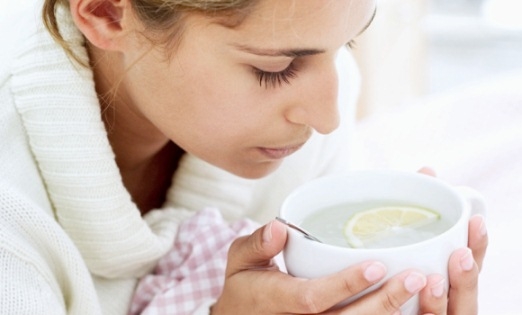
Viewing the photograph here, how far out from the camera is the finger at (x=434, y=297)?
0.75 metres

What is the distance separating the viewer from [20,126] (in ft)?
3.23

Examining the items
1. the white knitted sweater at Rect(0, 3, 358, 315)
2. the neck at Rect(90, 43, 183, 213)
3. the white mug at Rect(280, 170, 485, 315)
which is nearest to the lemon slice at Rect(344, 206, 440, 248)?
the white mug at Rect(280, 170, 485, 315)

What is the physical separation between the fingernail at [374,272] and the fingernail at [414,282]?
2cm

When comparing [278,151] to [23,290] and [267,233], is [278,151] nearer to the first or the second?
[267,233]

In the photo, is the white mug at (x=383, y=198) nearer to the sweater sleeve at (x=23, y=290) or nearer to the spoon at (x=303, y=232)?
the spoon at (x=303, y=232)

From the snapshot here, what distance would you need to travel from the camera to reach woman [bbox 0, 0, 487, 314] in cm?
82

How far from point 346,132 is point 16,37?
1.71ft

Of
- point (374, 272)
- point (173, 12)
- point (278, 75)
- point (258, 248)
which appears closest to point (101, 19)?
point (173, 12)

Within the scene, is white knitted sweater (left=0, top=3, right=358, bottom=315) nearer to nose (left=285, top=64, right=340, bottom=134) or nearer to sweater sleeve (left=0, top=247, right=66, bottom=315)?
sweater sleeve (left=0, top=247, right=66, bottom=315)

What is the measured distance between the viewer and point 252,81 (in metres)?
0.89

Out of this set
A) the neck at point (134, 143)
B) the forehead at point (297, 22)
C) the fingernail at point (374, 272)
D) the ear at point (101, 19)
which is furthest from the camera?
the neck at point (134, 143)

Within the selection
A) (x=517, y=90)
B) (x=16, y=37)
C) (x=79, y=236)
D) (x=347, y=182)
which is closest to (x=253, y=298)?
(x=347, y=182)

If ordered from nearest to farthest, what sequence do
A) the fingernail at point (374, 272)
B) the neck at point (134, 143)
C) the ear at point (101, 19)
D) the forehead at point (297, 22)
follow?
the fingernail at point (374, 272), the forehead at point (297, 22), the ear at point (101, 19), the neck at point (134, 143)

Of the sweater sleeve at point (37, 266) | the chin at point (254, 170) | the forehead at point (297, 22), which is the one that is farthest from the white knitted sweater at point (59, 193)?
the forehead at point (297, 22)
